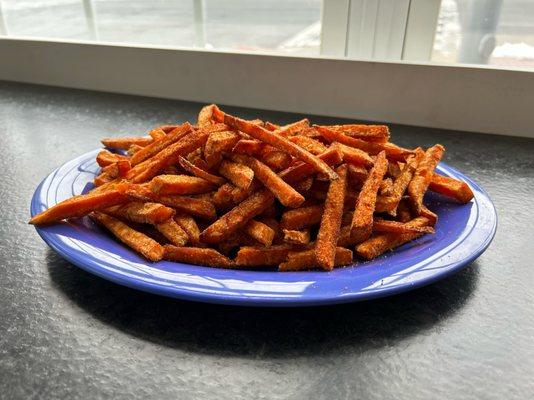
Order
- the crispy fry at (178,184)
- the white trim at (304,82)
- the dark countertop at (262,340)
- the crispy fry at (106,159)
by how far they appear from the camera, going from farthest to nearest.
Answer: the white trim at (304,82) < the crispy fry at (106,159) < the crispy fry at (178,184) < the dark countertop at (262,340)

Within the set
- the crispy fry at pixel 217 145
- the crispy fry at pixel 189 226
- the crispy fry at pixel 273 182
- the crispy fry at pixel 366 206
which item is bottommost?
the crispy fry at pixel 189 226

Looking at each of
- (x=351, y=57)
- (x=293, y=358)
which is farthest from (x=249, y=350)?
(x=351, y=57)

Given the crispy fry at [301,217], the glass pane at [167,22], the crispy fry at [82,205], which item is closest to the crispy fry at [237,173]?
the crispy fry at [301,217]

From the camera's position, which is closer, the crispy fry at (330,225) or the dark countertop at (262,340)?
the dark countertop at (262,340)

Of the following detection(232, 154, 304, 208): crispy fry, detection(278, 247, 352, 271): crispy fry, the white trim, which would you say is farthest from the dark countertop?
the white trim

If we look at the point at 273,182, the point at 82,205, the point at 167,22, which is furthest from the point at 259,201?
the point at 167,22

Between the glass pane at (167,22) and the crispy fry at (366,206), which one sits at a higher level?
the crispy fry at (366,206)

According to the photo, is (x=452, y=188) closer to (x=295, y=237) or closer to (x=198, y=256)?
(x=295, y=237)

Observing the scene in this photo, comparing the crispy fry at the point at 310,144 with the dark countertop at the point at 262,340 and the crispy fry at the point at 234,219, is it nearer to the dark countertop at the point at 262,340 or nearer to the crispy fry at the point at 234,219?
the crispy fry at the point at 234,219
